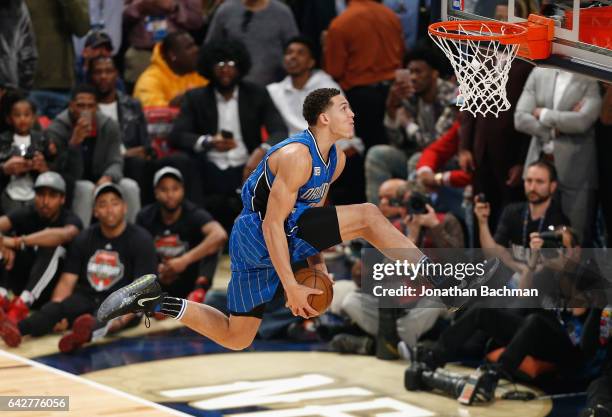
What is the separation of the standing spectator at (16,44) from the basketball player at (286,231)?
4.58 metres

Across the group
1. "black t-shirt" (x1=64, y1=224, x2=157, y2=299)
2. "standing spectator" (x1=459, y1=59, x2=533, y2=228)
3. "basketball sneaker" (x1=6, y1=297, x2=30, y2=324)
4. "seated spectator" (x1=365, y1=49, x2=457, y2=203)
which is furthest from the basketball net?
"basketball sneaker" (x1=6, y1=297, x2=30, y2=324)

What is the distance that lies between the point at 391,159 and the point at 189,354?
2731 mm

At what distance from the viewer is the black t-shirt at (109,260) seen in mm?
10492

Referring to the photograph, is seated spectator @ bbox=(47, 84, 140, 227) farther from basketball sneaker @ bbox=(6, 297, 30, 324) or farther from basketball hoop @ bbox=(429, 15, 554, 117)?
basketball hoop @ bbox=(429, 15, 554, 117)

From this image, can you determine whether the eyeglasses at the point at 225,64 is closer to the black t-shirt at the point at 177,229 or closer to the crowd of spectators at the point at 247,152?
the crowd of spectators at the point at 247,152

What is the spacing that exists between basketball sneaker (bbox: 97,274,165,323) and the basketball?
0.91m

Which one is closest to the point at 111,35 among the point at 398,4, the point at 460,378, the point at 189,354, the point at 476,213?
the point at 398,4

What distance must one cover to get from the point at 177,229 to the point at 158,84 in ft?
6.37

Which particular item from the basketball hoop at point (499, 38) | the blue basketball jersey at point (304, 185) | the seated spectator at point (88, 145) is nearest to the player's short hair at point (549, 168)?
the basketball hoop at point (499, 38)

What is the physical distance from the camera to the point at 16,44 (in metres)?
11.6

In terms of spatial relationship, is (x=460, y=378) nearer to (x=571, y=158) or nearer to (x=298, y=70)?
(x=571, y=158)

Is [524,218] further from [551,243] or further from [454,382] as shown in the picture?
[454,382]

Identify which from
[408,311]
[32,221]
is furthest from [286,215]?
[32,221]

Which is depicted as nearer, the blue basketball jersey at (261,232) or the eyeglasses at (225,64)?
the blue basketball jersey at (261,232)
